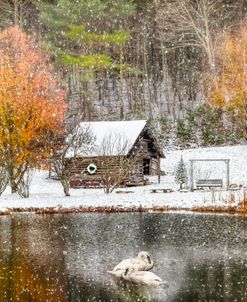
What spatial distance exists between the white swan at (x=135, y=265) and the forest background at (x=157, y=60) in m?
36.3

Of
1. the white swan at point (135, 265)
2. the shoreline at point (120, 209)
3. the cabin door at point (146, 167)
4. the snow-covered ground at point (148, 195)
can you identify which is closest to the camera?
the white swan at point (135, 265)

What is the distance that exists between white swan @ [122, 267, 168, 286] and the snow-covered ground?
16125 millimetres

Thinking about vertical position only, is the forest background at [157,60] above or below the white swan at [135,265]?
above

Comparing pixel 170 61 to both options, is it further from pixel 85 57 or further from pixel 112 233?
pixel 112 233

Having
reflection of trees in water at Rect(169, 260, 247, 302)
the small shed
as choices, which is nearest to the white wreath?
the small shed

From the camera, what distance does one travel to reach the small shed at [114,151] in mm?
43031

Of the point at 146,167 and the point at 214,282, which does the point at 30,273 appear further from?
the point at 146,167

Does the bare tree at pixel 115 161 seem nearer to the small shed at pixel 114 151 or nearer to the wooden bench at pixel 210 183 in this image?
the small shed at pixel 114 151

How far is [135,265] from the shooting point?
1756 cm

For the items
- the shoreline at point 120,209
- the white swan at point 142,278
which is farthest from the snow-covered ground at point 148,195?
the white swan at point 142,278

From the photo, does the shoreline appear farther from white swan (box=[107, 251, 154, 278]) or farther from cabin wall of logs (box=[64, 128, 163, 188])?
white swan (box=[107, 251, 154, 278])

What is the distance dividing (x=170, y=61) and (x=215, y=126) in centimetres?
1730

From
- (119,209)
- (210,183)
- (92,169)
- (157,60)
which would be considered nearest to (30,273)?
(119,209)

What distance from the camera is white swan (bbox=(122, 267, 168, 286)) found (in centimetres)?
1659
